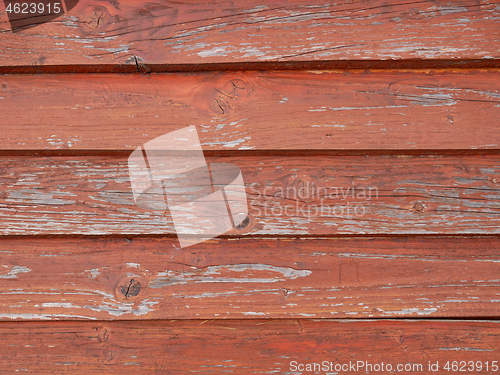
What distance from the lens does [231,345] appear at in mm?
697

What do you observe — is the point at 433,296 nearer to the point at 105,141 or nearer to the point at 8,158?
the point at 105,141

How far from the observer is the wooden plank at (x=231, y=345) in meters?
0.69

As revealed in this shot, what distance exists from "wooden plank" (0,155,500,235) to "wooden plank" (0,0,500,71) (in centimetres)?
25

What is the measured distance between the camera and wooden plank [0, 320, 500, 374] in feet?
2.27

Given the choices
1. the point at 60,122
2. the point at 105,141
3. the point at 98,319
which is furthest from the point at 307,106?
the point at 98,319

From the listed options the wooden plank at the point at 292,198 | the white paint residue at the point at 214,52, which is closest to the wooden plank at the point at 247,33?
the white paint residue at the point at 214,52

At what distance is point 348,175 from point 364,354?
0.45 metres

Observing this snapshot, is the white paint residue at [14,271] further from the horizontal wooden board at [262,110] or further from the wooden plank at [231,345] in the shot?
the horizontal wooden board at [262,110]

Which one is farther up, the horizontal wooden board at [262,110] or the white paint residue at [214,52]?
the white paint residue at [214,52]

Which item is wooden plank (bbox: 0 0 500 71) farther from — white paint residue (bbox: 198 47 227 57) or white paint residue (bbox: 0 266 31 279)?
white paint residue (bbox: 0 266 31 279)

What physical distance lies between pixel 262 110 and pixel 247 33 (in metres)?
0.19

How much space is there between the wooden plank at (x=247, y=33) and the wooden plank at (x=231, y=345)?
66cm

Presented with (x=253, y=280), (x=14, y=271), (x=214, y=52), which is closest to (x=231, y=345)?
(x=253, y=280)

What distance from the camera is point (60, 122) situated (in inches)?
26.9
